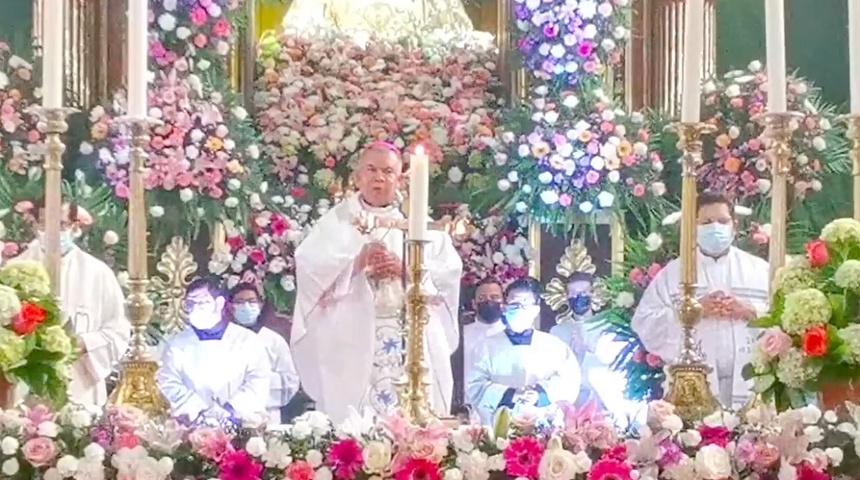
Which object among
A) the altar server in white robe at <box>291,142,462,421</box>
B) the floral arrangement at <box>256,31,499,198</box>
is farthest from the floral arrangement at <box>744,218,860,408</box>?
the floral arrangement at <box>256,31,499,198</box>

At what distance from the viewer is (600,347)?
716cm

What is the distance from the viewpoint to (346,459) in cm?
306

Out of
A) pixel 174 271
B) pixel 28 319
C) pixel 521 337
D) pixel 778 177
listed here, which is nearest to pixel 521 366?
pixel 521 337

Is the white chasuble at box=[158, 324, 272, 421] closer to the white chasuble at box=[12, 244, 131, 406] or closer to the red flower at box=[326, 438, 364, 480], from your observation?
the white chasuble at box=[12, 244, 131, 406]

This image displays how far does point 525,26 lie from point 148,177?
229 cm

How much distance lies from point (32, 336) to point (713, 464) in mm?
1510

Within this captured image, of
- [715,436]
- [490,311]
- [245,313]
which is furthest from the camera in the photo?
[490,311]

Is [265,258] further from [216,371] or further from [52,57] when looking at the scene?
[52,57]

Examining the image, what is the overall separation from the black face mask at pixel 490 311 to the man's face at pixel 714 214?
1268mm

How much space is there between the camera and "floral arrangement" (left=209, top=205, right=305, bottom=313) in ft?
24.1

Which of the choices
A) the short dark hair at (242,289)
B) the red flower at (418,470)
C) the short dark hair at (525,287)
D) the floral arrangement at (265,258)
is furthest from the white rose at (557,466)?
the floral arrangement at (265,258)

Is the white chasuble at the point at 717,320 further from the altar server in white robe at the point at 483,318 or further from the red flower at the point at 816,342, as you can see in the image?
the red flower at the point at 816,342

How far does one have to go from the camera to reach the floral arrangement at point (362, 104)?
25.7 ft

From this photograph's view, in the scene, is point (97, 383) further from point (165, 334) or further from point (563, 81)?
point (563, 81)
